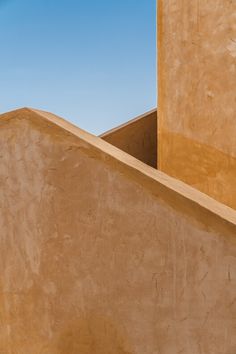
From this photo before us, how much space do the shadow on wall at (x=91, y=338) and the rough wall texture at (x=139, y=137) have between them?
3.78 metres

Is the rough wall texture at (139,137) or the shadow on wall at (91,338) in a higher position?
the shadow on wall at (91,338)

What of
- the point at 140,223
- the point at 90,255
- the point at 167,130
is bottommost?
the point at 167,130

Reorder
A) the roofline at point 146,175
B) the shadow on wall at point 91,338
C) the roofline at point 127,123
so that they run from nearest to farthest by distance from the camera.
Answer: the roofline at point 146,175 < the shadow on wall at point 91,338 < the roofline at point 127,123

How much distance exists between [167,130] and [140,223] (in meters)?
2.29

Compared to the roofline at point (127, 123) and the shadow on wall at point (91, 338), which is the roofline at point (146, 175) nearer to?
the shadow on wall at point (91, 338)

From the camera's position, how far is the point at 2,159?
2.34m

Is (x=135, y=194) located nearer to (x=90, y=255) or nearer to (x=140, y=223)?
(x=140, y=223)

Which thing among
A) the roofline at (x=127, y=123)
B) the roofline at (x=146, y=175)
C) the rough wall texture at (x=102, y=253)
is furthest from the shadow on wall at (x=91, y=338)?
the roofline at (x=127, y=123)

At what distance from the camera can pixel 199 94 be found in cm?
378

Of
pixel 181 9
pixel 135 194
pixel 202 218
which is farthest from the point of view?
pixel 181 9

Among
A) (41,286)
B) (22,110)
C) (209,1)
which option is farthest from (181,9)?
(41,286)

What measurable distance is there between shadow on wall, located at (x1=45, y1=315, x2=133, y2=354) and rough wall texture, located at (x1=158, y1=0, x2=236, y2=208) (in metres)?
1.92

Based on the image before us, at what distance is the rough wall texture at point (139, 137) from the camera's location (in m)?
5.84

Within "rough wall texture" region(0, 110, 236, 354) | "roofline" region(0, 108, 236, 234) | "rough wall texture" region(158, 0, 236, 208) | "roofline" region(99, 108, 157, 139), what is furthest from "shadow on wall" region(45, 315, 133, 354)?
"roofline" region(99, 108, 157, 139)
